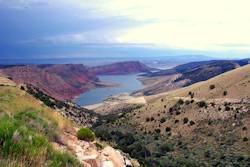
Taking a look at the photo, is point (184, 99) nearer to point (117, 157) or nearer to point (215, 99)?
point (215, 99)

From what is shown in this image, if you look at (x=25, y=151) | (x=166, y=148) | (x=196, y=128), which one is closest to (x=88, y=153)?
(x=25, y=151)

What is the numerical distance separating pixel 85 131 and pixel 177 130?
63.0m

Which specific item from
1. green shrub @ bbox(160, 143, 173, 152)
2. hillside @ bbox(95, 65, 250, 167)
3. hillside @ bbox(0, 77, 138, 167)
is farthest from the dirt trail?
green shrub @ bbox(160, 143, 173, 152)

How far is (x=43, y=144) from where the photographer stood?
30.1ft

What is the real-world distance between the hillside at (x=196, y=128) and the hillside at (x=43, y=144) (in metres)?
29.8

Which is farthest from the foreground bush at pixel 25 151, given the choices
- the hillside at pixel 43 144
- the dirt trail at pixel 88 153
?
the dirt trail at pixel 88 153

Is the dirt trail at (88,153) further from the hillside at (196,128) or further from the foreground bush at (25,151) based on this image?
the hillside at (196,128)

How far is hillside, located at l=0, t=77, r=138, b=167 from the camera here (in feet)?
25.8

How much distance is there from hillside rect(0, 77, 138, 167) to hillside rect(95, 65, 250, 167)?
97.8 feet

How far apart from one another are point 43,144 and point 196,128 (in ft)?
230

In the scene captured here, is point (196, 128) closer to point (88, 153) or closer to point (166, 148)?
point (166, 148)

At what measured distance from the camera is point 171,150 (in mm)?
67562

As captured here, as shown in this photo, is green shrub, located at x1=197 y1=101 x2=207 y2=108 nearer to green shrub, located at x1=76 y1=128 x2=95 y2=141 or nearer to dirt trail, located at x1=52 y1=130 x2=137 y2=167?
green shrub, located at x1=76 y1=128 x2=95 y2=141

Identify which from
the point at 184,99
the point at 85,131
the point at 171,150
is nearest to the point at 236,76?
the point at 184,99
